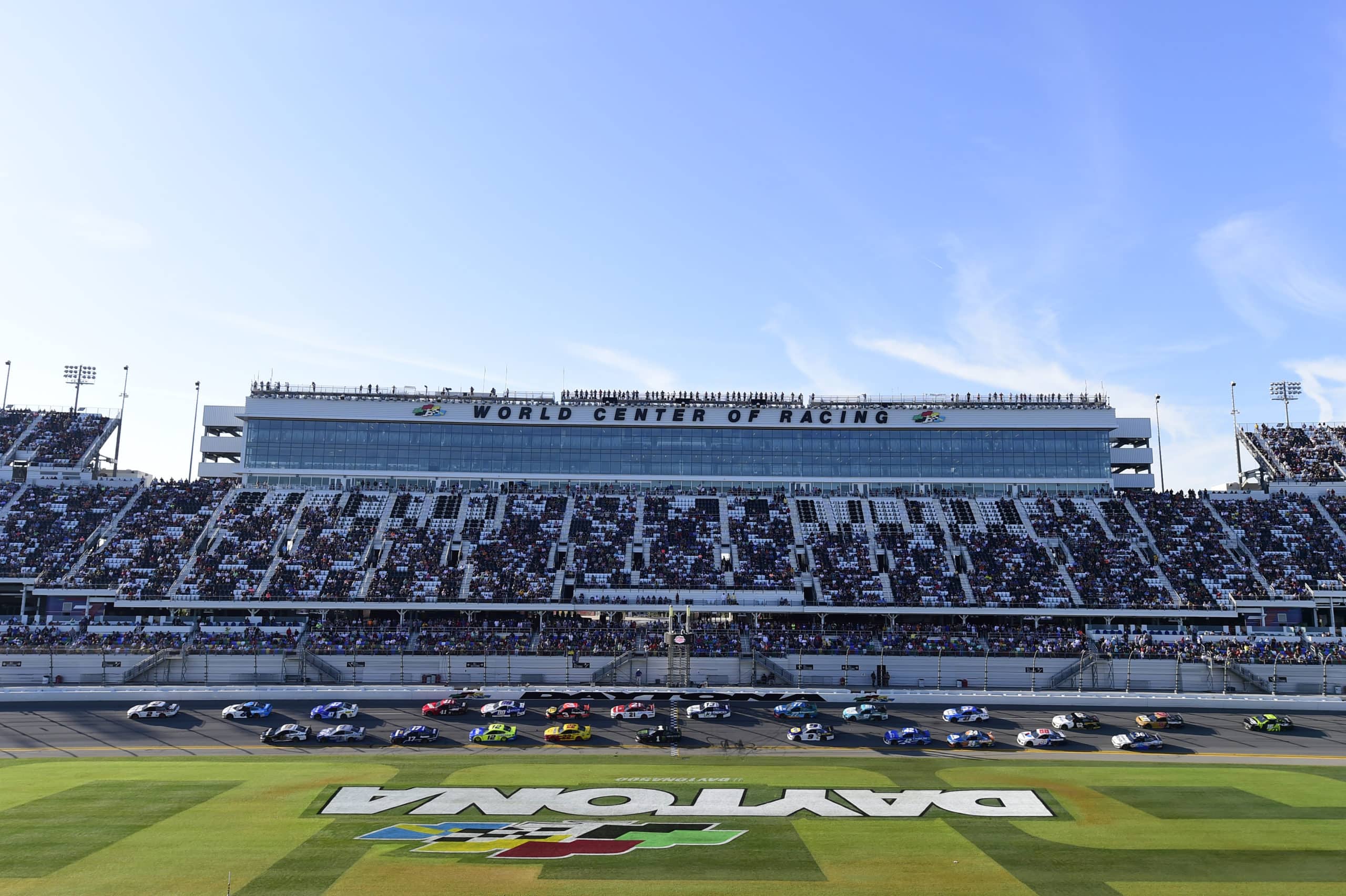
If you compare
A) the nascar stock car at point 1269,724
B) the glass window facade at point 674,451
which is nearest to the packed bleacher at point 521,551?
the glass window facade at point 674,451

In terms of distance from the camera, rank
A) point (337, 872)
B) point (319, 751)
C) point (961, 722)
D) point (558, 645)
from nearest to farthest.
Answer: point (337, 872) → point (319, 751) → point (961, 722) → point (558, 645)

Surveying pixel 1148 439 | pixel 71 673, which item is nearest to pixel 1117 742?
pixel 1148 439

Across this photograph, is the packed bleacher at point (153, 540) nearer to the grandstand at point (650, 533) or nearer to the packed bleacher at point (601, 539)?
the grandstand at point (650, 533)

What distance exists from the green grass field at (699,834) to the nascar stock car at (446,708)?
36.7 ft

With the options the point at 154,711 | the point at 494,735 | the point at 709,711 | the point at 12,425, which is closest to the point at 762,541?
the point at 709,711

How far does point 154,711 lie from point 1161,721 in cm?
6411

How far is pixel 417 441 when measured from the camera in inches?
4087

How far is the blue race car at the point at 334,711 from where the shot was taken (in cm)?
6025

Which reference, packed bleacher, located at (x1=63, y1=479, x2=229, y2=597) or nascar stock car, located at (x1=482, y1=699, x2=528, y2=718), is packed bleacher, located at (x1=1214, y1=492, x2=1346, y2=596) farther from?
packed bleacher, located at (x1=63, y1=479, x2=229, y2=597)

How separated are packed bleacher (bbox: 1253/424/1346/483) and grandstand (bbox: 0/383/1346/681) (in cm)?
31

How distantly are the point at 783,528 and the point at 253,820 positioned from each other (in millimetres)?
64566

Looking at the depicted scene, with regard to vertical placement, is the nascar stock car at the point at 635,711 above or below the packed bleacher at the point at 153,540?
below

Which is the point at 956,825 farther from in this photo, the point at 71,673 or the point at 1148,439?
the point at 1148,439

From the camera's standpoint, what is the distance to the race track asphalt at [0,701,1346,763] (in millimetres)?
53281
